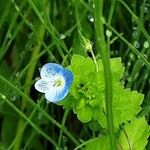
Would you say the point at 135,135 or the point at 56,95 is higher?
the point at 56,95

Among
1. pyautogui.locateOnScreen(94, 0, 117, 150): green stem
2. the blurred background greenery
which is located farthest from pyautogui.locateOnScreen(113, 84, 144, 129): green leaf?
the blurred background greenery

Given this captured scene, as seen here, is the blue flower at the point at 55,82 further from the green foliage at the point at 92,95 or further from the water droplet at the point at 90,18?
the water droplet at the point at 90,18

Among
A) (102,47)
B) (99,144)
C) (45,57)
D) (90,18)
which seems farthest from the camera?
(45,57)

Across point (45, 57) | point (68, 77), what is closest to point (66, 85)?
point (68, 77)

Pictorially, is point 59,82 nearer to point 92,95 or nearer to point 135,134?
point 92,95

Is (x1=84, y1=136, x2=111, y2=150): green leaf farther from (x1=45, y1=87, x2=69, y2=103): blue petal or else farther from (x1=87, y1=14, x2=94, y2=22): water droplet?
(x1=87, y1=14, x2=94, y2=22): water droplet

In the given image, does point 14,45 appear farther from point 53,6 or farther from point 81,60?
point 81,60
